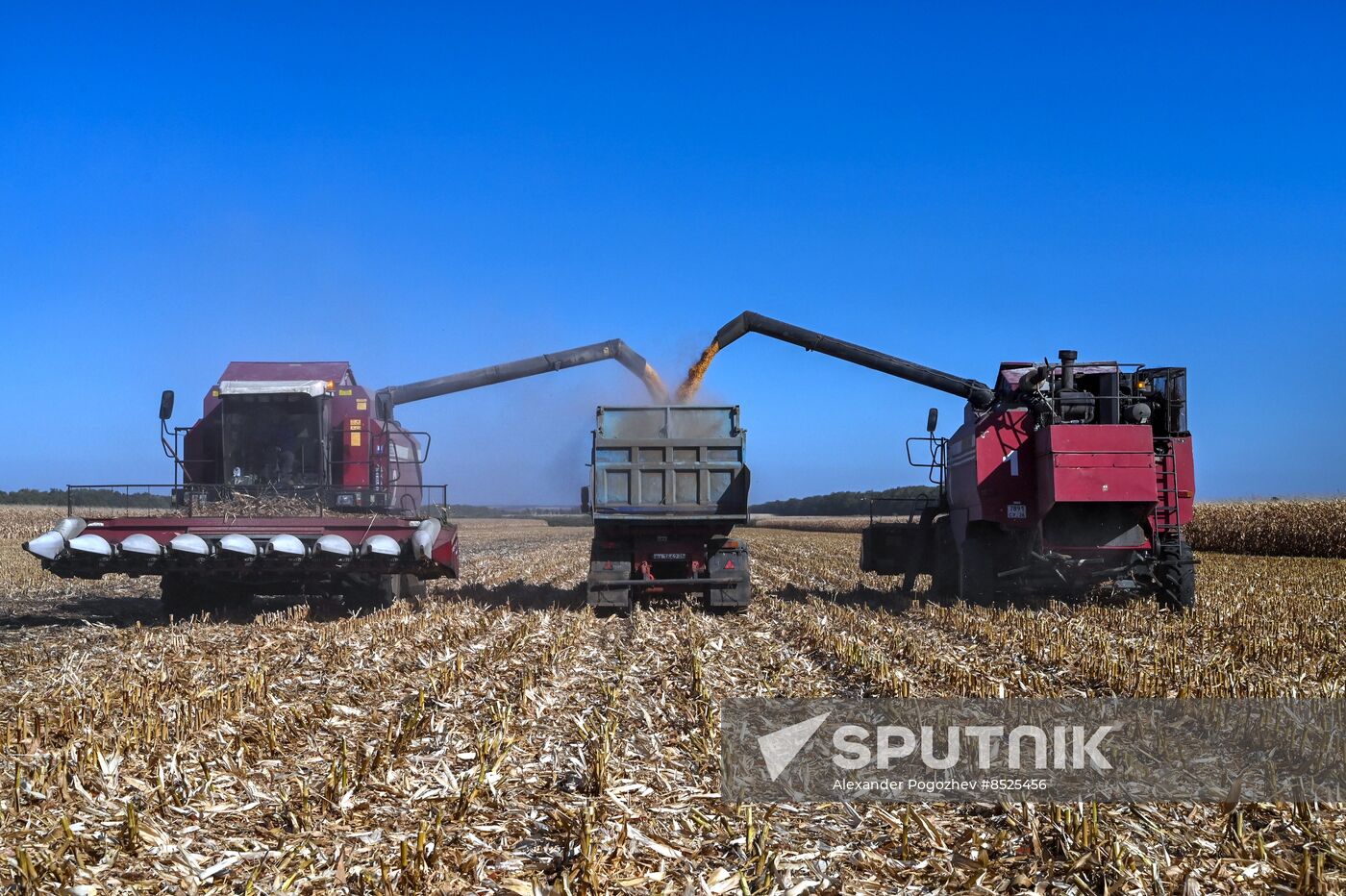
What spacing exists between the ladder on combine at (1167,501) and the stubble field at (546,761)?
1.00 meters

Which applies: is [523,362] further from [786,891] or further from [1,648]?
[786,891]

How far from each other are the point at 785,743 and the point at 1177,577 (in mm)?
7733

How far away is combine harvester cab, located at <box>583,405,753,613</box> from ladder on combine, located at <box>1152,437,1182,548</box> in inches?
190

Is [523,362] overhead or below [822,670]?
overhead

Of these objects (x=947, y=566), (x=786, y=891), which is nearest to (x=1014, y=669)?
(x=786, y=891)

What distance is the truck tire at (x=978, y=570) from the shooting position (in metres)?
12.7

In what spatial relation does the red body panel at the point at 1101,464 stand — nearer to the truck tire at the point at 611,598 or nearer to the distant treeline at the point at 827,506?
the truck tire at the point at 611,598

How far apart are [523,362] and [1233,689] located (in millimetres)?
11674

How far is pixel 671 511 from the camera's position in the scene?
12672 millimetres

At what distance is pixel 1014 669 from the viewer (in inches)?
319

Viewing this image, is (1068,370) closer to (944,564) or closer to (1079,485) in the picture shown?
(1079,485)

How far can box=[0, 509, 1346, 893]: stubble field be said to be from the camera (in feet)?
13.1

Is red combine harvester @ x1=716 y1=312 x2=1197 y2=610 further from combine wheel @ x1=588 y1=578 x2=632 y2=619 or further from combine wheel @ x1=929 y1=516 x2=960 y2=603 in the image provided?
combine wheel @ x1=588 y1=578 x2=632 y2=619

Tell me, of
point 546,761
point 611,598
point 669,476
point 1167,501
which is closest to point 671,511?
point 669,476
